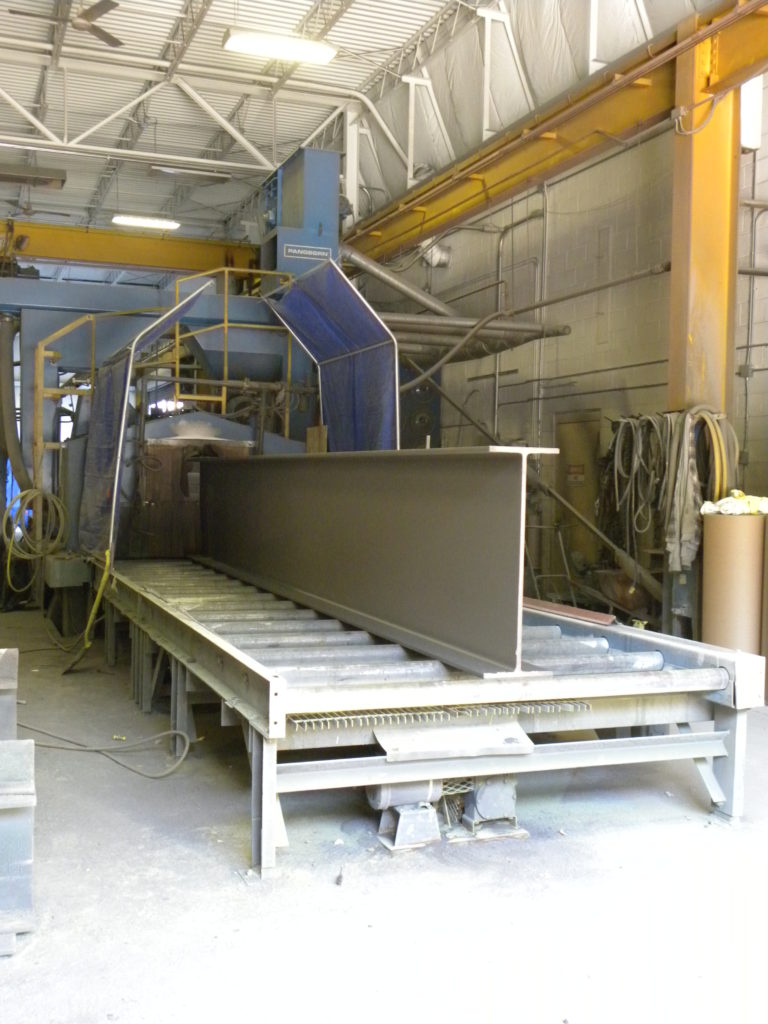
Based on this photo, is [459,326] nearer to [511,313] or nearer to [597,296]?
[511,313]

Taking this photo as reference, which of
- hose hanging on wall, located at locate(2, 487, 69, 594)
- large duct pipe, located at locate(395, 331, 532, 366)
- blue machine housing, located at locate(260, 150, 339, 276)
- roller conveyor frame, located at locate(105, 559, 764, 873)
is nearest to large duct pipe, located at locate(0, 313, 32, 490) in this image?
hose hanging on wall, located at locate(2, 487, 69, 594)

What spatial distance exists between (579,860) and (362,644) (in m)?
1.38

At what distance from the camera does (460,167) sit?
8.86m

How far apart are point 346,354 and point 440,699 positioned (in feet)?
14.9

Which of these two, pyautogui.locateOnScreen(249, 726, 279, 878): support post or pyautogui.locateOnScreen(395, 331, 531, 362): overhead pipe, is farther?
pyautogui.locateOnScreen(395, 331, 531, 362): overhead pipe

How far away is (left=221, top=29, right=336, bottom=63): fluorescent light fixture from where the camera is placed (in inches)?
313

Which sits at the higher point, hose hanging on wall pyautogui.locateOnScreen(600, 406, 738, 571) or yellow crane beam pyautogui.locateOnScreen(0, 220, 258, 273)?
yellow crane beam pyautogui.locateOnScreen(0, 220, 258, 273)

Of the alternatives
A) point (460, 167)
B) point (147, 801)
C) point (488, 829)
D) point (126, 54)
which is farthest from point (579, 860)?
point (126, 54)

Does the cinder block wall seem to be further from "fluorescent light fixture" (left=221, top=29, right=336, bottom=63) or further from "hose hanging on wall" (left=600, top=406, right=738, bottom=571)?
"fluorescent light fixture" (left=221, top=29, right=336, bottom=63)

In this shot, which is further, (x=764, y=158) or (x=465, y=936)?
(x=764, y=158)

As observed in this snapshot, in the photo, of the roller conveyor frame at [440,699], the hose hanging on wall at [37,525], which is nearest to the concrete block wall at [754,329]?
the roller conveyor frame at [440,699]

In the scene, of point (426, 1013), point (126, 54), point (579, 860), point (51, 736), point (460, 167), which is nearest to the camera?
point (426, 1013)

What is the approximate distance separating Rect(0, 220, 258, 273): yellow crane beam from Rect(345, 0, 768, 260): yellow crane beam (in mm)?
1877

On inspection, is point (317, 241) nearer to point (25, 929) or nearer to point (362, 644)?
point (362, 644)
